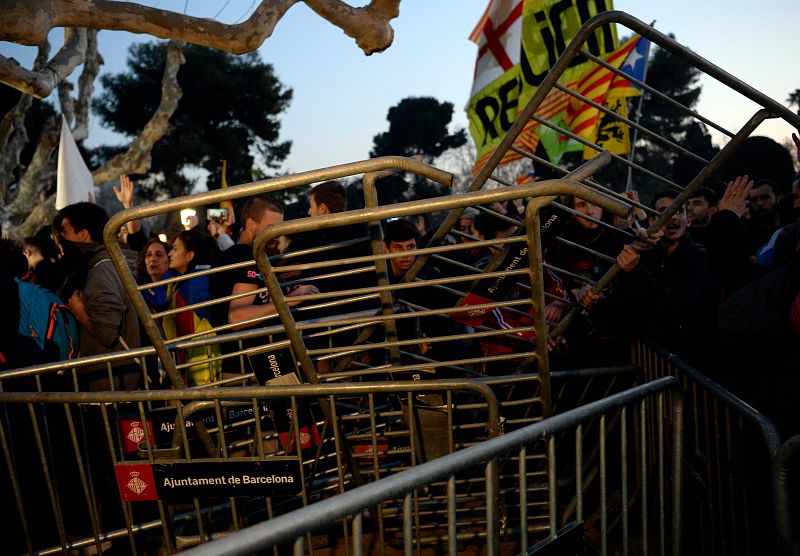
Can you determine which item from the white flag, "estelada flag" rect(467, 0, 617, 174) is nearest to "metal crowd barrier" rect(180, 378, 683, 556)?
"estelada flag" rect(467, 0, 617, 174)

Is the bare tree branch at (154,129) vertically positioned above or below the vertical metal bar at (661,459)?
above

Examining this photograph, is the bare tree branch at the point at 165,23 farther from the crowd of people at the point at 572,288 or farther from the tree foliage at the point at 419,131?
the tree foliage at the point at 419,131

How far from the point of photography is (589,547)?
10.1ft

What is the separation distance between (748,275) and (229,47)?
12.9 ft

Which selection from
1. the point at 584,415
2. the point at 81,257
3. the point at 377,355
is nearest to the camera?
the point at 584,415

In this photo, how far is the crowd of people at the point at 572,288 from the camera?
321 centimetres

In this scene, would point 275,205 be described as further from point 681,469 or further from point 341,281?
point 681,469

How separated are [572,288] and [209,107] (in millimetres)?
35400

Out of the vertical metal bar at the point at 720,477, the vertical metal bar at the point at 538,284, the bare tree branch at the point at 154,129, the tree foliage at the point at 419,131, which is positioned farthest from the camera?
the tree foliage at the point at 419,131

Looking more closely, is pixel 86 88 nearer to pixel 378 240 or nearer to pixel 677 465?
pixel 378 240

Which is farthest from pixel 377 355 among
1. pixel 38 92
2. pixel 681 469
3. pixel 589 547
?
pixel 38 92

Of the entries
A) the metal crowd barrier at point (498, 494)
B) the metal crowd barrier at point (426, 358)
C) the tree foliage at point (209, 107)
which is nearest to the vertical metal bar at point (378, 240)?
the metal crowd barrier at point (426, 358)

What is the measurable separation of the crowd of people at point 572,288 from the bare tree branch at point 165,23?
1214 millimetres

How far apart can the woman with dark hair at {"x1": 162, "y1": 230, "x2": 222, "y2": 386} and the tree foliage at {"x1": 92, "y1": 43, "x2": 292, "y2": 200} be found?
31.0m
